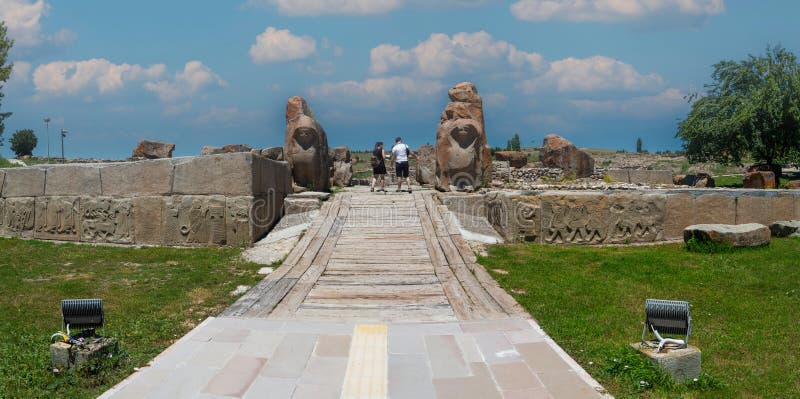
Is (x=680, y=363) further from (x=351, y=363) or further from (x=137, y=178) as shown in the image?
(x=137, y=178)

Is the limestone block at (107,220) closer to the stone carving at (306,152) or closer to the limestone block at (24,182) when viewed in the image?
the limestone block at (24,182)

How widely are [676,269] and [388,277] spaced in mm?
3907

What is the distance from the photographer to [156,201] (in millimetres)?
10000

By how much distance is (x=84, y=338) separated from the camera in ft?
13.8

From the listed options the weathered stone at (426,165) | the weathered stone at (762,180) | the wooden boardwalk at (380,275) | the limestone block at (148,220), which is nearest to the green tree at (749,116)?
the weathered stone at (762,180)

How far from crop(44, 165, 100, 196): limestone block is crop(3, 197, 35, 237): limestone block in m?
0.59

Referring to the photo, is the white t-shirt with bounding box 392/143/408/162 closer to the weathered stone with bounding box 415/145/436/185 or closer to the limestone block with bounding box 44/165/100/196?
the limestone block with bounding box 44/165/100/196

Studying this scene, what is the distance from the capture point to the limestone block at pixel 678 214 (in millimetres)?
10266

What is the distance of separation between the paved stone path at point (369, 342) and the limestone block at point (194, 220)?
2.31 meters

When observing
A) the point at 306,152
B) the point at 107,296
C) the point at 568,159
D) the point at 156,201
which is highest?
the point at 568,159

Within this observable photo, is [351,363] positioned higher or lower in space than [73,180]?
lower

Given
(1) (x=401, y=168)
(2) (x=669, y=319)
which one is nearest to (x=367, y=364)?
(2) (x=669, y=319)

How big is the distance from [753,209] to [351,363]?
9.62 metres

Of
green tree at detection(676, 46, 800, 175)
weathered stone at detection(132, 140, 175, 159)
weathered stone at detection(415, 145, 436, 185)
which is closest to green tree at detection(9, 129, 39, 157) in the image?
weathered stone at detection(132, 140, 175, 159)
